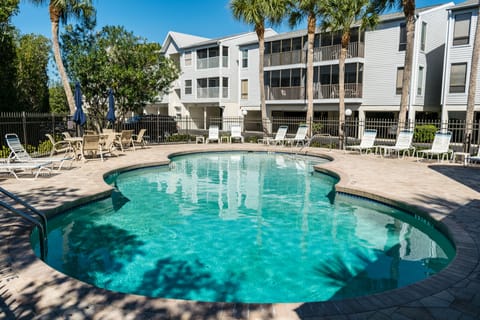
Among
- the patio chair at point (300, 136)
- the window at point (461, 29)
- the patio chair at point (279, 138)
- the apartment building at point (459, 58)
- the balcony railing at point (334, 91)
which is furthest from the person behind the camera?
the balcony railing at point (334, 91)

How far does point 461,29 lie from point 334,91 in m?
8.97

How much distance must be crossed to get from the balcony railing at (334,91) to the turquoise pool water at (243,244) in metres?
19.2

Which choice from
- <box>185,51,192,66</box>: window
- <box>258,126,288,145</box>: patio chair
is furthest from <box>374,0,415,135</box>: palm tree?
<box>185,51,192,66</box>: window

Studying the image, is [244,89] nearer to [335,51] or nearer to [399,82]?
[335,51]

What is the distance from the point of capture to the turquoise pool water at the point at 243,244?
501cm

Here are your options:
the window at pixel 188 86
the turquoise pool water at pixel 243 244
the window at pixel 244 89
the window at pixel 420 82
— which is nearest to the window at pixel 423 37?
the window at pixel 420 82

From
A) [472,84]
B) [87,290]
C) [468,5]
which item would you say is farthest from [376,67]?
[87,290]

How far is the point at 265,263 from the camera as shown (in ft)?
18.7

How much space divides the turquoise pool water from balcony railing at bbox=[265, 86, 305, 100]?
21.1 meters

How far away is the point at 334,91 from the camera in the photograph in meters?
28.6

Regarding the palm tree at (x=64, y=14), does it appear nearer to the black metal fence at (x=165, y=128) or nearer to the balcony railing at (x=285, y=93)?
the black metal fence at (x=165, y=128)

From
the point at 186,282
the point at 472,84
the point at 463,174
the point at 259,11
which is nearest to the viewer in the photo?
the point at 186,282

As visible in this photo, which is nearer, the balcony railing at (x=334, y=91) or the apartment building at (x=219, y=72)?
the balcony railing at (x=334, y=91)

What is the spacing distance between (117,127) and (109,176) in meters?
10.9
